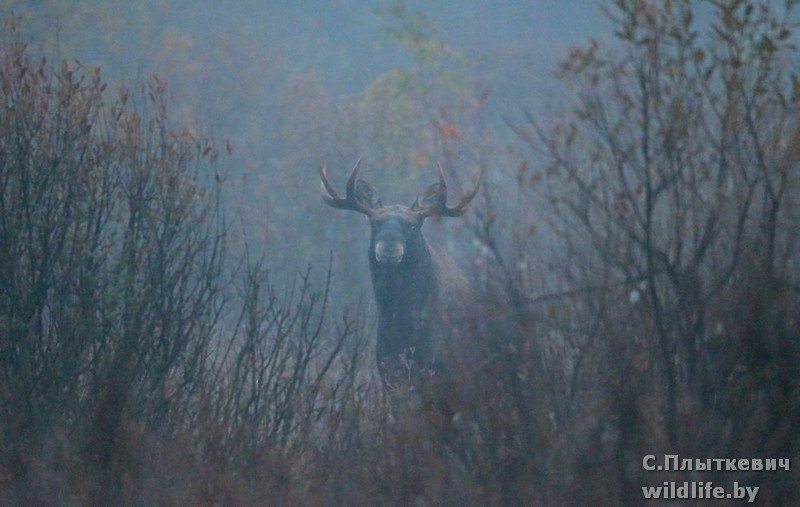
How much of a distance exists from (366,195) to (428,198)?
2.48ft

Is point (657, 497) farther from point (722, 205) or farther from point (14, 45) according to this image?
point (14, 45)

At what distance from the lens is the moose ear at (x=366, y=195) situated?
1084cm

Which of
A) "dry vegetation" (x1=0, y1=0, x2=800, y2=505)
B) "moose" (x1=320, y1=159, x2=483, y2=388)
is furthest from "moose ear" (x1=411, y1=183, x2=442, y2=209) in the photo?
"dry vegetation" (x1=0, y1=0, x2=800, y2=505)

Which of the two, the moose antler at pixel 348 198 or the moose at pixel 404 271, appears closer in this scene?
the moose at pixel 404 271

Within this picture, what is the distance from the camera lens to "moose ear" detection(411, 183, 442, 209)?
34.0 ft

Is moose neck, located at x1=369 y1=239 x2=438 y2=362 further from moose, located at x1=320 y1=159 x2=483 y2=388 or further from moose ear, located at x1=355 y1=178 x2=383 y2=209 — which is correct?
moose ear, located at x1=355 y1=178 x2=383 y2=209

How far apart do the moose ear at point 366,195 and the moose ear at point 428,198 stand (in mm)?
505

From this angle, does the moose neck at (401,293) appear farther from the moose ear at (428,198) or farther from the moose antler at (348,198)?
the moose antler at (348,198)

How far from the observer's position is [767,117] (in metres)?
5.04

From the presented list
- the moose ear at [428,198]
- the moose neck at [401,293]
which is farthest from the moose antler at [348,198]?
the moose neck at [401,293]

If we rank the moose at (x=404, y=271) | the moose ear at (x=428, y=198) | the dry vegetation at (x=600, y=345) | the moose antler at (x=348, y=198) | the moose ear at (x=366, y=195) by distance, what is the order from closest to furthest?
1. the dry vegetation at (x=600, y=345)
2. the moose at (x=404, y=271)
3. the moose ear at (x=428, y=198)
4. the moose antler at (x=348, y=198)
5. the moose ear at (x=366, y=195)

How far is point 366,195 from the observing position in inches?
430

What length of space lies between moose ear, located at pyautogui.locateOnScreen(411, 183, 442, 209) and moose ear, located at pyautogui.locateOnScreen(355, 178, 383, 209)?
0.50 meters

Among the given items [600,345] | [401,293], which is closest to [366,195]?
[401,293]
